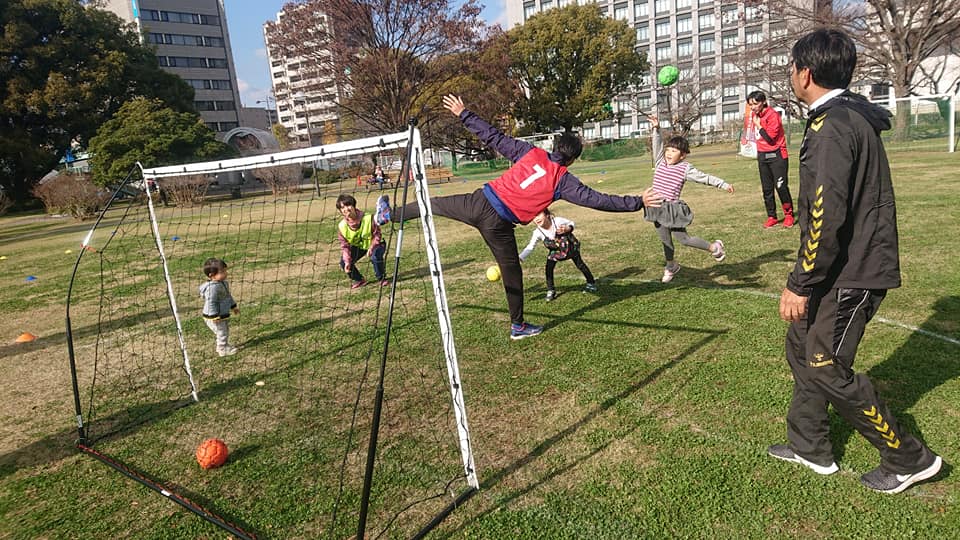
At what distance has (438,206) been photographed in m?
5.23

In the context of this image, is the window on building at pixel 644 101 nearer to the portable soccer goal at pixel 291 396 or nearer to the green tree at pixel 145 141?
the green tree at pixel 145 141

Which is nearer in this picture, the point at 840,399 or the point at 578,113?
the point at 840,399

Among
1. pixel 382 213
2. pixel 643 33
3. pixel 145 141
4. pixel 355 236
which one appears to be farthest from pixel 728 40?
pixel 382 213

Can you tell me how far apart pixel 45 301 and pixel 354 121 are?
3479cm

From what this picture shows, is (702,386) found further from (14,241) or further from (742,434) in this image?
(14,241)

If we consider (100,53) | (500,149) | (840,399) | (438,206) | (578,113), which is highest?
(100,53)

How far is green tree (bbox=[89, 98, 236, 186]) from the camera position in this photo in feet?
104

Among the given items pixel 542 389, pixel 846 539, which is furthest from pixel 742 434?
pixel 542 389

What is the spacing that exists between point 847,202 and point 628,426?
1853mm

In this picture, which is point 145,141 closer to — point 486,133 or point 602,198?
point 486,133

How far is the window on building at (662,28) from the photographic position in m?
69.6

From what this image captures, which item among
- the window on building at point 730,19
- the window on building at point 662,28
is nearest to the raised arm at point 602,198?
the window on building at point 730,19

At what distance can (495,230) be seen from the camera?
16.4 ft

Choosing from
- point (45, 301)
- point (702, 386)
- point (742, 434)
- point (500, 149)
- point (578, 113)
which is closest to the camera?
point (742, 434)
